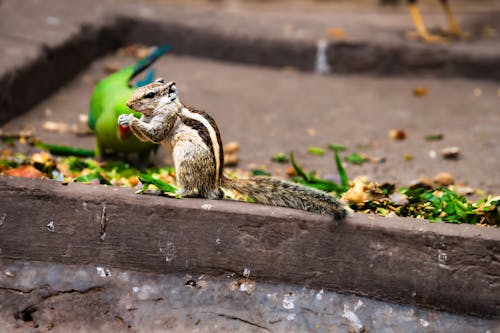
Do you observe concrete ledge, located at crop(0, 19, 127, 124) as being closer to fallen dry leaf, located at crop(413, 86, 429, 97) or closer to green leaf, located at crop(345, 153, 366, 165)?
green leaf, located at crop(345, 153, 366, 165)

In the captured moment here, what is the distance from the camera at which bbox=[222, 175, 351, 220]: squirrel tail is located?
3039 mm

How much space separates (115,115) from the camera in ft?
13.7

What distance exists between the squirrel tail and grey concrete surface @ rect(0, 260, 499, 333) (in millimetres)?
339

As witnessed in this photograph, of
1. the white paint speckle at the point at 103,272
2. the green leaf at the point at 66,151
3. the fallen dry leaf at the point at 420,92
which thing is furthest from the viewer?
the fallen dry leaf at the point at 420,92

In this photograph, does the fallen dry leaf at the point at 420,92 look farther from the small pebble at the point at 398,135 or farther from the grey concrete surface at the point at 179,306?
the grey concrete surface at the point at 179,306

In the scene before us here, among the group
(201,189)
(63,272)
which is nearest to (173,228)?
(201,189)

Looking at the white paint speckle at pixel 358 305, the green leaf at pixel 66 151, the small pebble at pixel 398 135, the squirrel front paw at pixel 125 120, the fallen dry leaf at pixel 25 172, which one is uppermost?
the squirrel front paw at pixel 125 120

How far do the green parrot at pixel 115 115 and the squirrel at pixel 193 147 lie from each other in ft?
2.60

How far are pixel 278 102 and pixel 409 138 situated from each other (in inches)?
47.0

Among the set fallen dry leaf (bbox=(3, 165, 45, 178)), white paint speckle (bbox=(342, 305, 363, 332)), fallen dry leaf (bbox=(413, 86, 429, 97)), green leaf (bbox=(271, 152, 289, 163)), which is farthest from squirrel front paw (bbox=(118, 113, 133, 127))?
fallen dry leaf (bbox=(413, 86, 429, 97))

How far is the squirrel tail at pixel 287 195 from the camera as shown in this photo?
9.97 feet

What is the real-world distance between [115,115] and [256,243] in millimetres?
1444

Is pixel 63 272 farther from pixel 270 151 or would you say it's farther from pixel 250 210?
pixel 270 151

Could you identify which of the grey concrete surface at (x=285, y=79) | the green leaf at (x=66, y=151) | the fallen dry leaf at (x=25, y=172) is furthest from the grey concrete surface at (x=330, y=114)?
the fallen dry leaf at (x=25, y=172)
